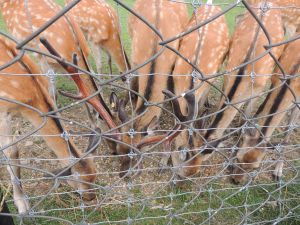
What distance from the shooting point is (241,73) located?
3047 millimetres

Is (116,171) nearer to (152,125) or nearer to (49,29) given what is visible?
(152,125)

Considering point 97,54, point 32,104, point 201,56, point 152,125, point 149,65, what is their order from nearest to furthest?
point 32,104, point 152,125, point 149,65, point 201,56, point 97,54

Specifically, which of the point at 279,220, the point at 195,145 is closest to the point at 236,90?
the point at 195,145

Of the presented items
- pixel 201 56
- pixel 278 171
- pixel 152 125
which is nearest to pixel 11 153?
pixel 152 125

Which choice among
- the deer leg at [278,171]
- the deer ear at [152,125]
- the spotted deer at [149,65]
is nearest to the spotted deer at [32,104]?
the spotted deer at [149,65]

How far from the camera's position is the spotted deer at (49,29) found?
3.32m

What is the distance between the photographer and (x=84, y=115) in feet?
12.5

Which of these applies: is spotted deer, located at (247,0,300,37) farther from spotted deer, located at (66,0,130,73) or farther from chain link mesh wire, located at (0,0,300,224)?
spotted deer, located at (66,0,130,73)

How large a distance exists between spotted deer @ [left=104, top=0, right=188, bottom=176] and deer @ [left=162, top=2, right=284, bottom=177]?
1.33 feet

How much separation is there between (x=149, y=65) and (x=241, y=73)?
0.73m

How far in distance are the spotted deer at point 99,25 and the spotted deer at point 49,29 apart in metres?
0.39

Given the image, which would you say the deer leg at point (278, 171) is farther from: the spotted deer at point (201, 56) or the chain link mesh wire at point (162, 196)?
the spotted deer at point (201, 56)

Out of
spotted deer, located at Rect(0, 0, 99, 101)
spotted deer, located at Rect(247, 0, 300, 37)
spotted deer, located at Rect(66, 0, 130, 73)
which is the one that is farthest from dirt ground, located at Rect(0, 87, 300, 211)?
spotted deer, located at Rect(247, 0, 300, 37)

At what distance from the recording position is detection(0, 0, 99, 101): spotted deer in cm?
332
